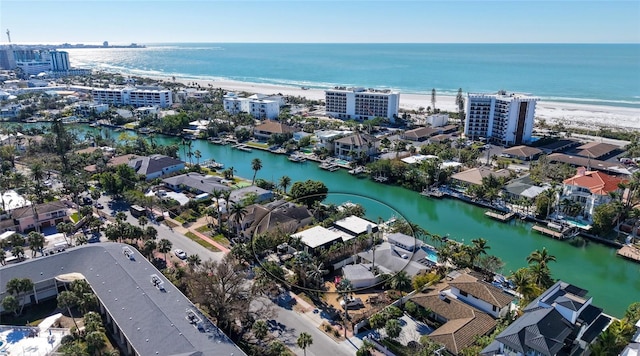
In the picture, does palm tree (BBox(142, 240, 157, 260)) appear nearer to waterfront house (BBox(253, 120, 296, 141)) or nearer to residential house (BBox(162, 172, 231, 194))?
residential house (BBox(162, 172, 231, 194))

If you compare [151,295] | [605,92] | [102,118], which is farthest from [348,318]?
[605,92]

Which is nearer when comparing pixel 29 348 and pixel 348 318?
pixel 29 348

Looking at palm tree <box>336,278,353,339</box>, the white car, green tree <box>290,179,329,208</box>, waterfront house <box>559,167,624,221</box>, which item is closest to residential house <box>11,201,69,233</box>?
the white car

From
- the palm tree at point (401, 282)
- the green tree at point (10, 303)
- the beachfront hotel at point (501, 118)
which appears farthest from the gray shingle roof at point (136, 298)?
the beachfront hotel at point (501, 118)

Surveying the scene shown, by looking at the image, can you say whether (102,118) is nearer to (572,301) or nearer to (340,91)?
(340,91)

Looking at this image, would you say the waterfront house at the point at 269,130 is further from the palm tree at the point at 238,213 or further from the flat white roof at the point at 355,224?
the flat white roof at the point at 355,224
